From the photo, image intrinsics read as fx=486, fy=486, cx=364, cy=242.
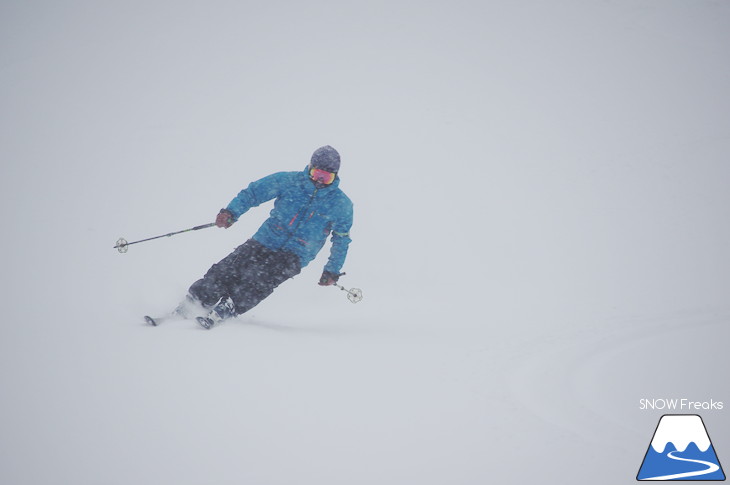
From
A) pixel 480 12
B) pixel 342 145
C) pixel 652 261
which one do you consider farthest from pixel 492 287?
pixel 480 12

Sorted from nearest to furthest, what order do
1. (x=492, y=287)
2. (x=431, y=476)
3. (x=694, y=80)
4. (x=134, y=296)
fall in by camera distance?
1. (x=431, y=476)
2. (x=134, y=296)
3. (x=492, y=287)
4. (x=694, y=80)

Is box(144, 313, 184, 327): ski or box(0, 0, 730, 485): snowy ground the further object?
box(144, 313, 184, 327): ski

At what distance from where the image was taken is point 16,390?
2.38 meters

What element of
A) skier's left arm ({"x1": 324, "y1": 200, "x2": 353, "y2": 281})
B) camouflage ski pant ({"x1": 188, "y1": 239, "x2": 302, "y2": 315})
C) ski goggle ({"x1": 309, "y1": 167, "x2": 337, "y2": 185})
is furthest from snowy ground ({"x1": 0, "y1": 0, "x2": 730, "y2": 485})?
ski goggle ({"x1": 309, "y1": 167, "x2": 337, "y2": 185})

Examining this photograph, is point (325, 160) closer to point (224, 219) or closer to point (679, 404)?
point (224, 219)

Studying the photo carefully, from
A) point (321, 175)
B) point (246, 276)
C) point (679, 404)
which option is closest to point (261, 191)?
point (321, 175)

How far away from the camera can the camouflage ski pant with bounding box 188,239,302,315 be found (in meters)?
4.15

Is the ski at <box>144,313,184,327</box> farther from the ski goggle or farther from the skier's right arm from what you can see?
the ski goggle

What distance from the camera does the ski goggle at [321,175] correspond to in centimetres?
429

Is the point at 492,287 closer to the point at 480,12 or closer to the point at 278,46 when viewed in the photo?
the point at 278,46

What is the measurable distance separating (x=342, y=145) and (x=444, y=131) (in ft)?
6.93

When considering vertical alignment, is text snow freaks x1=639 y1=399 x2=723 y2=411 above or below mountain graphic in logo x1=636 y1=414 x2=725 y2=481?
above

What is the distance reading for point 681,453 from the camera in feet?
8.07

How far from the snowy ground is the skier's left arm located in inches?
22.4
